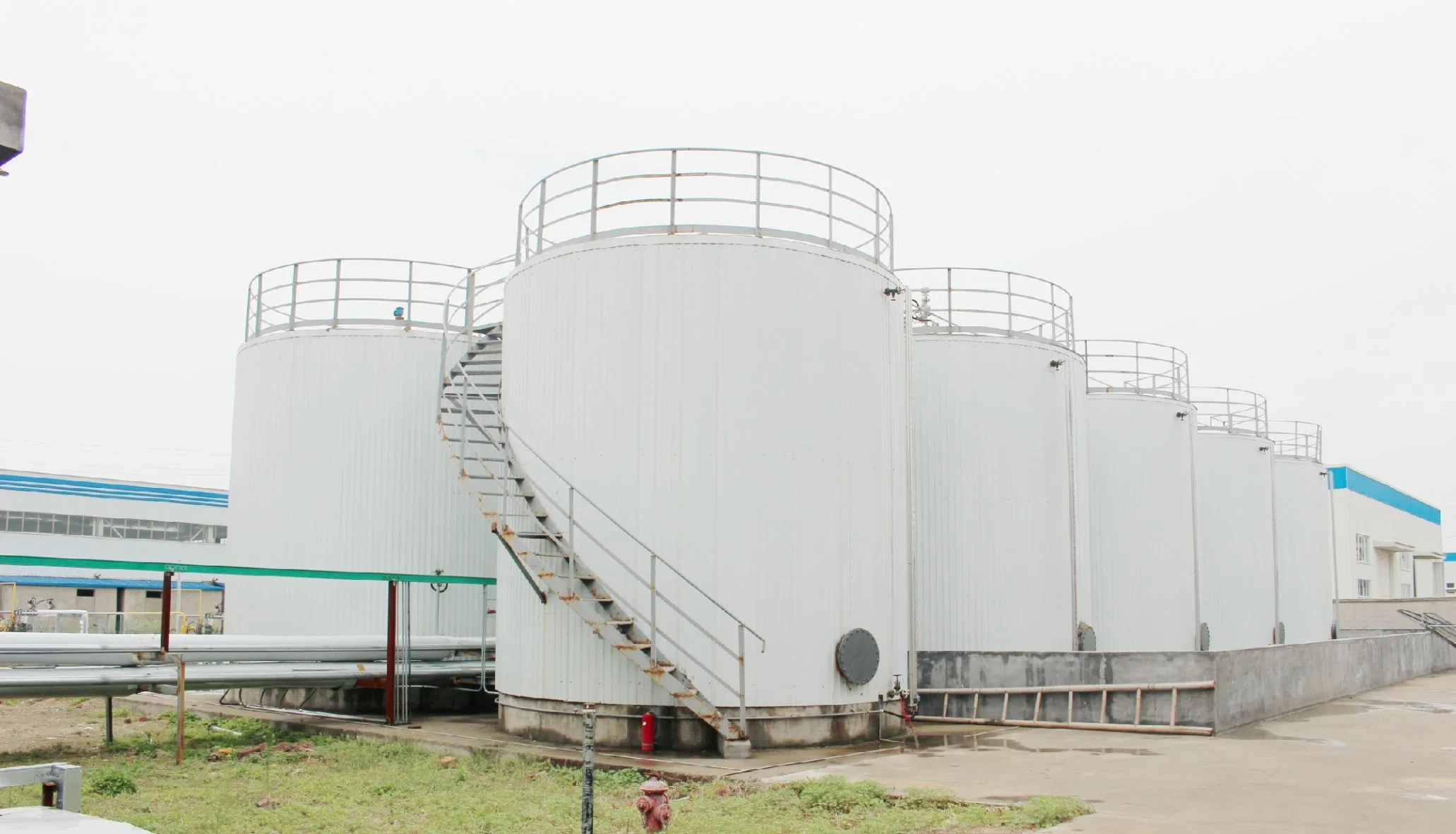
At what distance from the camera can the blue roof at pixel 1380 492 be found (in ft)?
205

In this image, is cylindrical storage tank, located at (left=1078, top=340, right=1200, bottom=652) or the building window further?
the building window

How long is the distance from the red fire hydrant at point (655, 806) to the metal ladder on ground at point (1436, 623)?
1322 inches

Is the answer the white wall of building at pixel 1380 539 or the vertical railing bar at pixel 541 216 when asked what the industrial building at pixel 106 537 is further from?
the white wall of building at pixel 1380 539

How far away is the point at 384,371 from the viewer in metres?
21.6

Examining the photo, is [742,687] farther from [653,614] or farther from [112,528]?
[112,528]

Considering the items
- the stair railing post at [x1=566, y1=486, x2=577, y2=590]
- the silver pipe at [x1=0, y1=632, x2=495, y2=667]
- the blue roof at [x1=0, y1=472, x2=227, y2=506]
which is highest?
the blue roof at [x1=0, y1=472, x2=227, y2=506]

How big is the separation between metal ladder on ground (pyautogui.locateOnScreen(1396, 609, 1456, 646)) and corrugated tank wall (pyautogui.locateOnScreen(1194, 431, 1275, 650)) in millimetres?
7657

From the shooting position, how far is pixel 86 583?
5812 cm

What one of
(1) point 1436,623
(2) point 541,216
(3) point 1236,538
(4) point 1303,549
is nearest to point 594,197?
(2) point 541,216

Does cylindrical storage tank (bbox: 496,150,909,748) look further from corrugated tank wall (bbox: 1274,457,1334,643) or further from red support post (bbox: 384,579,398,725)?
corrugated tank wall (bbox: 1274,457,1334,643)

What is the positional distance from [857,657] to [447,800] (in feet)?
18.8

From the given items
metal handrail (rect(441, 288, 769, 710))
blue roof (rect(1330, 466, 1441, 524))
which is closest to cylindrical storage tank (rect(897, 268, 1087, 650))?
metal handrail (rect(441, 288, 769, 710))

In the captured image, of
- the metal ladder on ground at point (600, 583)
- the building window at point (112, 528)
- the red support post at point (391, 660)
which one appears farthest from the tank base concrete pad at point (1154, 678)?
the building window at point (112, 528)

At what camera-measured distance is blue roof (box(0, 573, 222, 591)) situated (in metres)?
56.7
